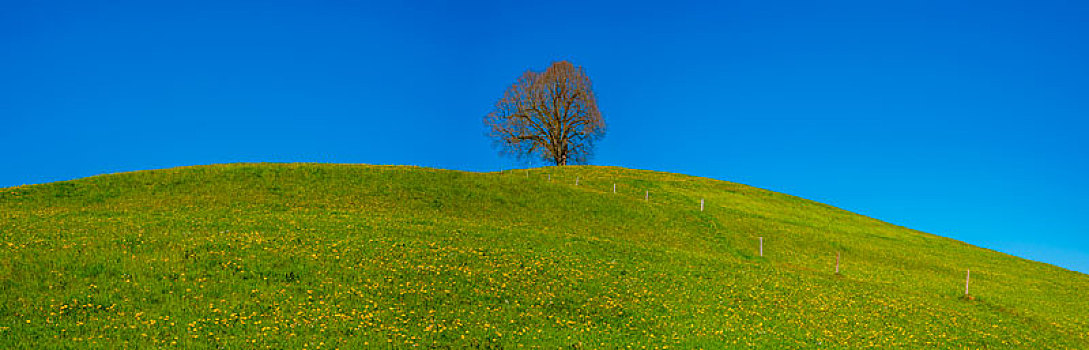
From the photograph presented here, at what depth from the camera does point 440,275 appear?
21484mm

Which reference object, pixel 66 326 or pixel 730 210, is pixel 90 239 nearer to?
pixel 66 326

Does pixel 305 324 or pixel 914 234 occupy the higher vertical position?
pixel 914 234

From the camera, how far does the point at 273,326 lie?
16797 mm

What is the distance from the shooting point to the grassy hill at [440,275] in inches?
682

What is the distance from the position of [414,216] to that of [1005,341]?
25.2 meters

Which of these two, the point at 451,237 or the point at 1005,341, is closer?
the point at 1005,341

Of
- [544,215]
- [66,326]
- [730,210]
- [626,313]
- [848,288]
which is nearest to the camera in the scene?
[66,326]

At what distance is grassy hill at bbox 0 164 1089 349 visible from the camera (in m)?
17.3

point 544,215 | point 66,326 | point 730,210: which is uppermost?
point 730,210

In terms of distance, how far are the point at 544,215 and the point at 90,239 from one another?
22.4 m

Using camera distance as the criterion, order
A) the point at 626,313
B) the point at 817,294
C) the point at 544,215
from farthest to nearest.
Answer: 1. the point at 544,215
2. the point at 817,294
3. the point at 626,313

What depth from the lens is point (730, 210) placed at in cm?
5306

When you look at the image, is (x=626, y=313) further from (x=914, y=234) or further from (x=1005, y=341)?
(x=914, y=234)

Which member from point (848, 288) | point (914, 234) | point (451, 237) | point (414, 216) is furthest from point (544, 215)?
point (914, 234)
